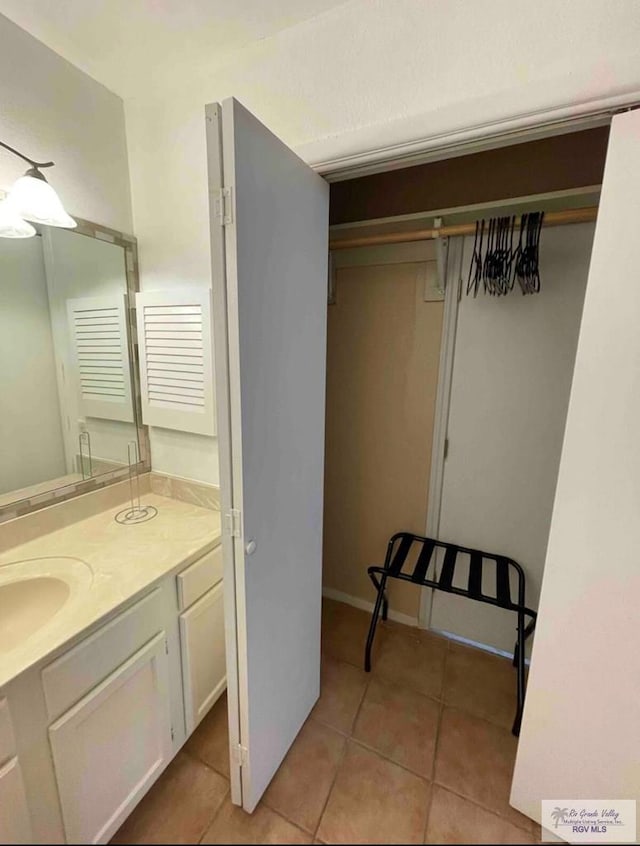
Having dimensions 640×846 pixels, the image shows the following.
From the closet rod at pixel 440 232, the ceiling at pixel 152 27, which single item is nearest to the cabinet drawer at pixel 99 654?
the closet rod at pixel 440 232

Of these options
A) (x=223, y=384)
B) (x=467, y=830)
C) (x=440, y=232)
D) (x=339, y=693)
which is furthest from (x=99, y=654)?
(x=440, y=232)

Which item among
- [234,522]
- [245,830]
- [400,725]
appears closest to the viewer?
[245,830]

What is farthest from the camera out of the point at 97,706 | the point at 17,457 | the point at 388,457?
the point at 388,457

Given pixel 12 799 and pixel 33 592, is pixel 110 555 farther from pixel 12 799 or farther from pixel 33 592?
pixel 12 799

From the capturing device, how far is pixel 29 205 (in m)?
1.14

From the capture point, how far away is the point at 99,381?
157 centimetres

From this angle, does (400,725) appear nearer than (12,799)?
No

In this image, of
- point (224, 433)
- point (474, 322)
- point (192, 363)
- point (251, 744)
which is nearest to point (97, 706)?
point (251, 744)

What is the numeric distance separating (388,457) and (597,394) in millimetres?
1129

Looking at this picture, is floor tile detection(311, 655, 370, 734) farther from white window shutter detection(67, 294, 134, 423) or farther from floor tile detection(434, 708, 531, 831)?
white window shutter detection(67, 294, 134, 423)

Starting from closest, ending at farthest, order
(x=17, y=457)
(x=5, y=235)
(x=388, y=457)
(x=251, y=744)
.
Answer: (x=251, y=744) < (x=5, y=235) < (x=17, y=457) < (x=388, y=457)

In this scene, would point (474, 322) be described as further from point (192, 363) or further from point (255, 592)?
point (255, 592)

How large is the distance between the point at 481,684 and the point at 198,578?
130 cm

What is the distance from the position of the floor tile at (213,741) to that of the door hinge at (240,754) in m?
0.16
